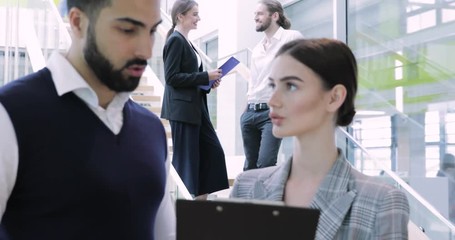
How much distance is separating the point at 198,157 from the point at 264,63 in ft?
2.99

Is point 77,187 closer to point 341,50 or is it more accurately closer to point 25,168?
point 25,168

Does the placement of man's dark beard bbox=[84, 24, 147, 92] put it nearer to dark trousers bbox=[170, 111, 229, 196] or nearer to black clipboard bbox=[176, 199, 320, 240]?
black clipboard bbox=[176, 199, 320, 240]

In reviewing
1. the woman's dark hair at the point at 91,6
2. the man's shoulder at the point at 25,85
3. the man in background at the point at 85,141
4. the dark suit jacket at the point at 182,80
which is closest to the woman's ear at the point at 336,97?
the man in background at the point at 85,141

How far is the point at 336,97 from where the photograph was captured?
154 centimetres

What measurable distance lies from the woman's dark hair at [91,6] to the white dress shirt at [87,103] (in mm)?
129

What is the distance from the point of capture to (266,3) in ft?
13.0

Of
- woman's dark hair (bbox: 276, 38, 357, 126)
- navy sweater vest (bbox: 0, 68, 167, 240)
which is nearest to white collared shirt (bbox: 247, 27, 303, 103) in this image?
woman's dark hair (bbox: 276, 38, 357, 126)

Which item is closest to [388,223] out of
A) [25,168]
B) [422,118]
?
[25,168]

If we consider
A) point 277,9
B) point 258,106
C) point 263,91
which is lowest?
point 258,106

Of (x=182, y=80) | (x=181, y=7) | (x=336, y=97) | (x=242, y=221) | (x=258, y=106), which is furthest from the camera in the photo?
(x=258, y=106)

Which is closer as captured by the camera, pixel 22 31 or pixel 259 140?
pixel 259 140

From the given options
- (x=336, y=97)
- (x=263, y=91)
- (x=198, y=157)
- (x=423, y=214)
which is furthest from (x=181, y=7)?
(x=336, y=97)

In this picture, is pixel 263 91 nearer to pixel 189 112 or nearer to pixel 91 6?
pixel 189 112

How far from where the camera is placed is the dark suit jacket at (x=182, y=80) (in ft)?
11.6
